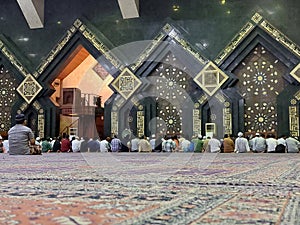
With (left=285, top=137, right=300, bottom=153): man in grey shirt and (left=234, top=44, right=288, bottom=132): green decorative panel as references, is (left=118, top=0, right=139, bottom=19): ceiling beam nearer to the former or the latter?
(left=234, top=44, right=288, bottom=132): green decorative panel

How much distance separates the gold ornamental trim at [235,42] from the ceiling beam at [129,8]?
2.77 metres

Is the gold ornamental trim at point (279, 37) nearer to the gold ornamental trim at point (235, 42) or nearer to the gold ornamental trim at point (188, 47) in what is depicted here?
the gold ornamental trim at point (235, 42)

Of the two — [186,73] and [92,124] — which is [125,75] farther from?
[92,124]

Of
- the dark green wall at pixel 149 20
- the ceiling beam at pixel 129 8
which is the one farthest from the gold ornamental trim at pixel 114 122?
the ceiling beam at pixel 129 8

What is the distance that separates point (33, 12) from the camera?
1323 cm

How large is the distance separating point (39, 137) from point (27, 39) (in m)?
3.17

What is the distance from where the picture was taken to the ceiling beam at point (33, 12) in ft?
43.3

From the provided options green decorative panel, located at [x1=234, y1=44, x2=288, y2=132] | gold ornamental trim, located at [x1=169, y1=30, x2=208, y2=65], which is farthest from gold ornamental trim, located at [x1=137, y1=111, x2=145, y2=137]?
green decorative panel, located at [x1=234, y1=44, x2=288, y2=132]

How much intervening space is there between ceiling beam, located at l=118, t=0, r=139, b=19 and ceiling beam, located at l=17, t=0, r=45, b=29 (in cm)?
268

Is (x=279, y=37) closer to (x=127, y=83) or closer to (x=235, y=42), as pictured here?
(x=235, y=42)

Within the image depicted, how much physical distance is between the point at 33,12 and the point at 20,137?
320 inches

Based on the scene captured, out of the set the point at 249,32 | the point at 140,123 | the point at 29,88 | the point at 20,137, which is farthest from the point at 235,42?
the point at 20,137

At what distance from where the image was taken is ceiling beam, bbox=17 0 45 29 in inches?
520

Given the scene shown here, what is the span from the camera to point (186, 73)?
1240cm
